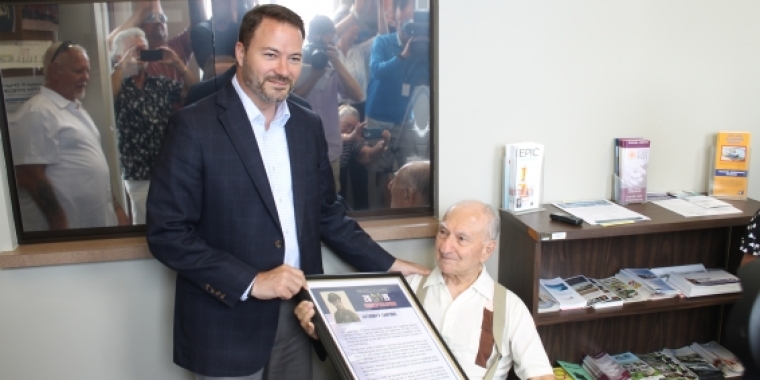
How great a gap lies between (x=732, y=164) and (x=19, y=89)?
2.78 metres

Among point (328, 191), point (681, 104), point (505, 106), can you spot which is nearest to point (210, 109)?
point (328, 191)

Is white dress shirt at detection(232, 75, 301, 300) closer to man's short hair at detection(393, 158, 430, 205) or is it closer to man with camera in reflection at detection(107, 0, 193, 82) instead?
man with camera in reflection at detection(107, 0, 193, 82)

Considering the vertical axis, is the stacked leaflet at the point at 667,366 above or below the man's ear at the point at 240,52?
below

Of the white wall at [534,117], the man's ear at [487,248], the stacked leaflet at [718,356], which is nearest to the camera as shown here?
the man's ear at [487,248]

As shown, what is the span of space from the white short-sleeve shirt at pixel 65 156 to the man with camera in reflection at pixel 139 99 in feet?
0.31

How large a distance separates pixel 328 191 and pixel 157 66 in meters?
0.76

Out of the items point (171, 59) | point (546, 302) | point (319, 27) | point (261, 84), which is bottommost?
point (546, 302)

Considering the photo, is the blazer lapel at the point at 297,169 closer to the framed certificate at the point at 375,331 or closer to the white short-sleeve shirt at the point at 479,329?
the framed certificate at the point at 375,331

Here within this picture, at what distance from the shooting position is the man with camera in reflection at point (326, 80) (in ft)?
7.06

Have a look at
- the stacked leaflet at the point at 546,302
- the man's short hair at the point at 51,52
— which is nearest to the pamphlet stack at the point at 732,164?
the stacked leaflet at the point at 546,302

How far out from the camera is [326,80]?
86.1 inches

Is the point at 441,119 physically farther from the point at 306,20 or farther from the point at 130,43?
the point at 130,43

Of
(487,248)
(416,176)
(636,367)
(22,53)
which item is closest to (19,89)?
(22,53)

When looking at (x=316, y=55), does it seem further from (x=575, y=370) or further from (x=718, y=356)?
(x=718, y=356)
